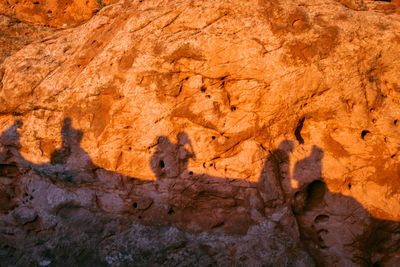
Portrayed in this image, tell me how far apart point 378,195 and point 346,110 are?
1.06m

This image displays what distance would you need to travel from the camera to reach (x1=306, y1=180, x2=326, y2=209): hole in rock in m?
3.10

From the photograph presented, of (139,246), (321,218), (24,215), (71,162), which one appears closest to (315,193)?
(321,218)

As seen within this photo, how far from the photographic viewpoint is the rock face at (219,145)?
3021mm

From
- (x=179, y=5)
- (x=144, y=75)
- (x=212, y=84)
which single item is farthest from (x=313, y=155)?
(x=179, y=5)

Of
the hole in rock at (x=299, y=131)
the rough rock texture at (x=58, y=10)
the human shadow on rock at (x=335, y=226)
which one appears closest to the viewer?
the human shadow on rock at (x=335, y=226)

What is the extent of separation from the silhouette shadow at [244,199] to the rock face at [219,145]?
0.02 meters

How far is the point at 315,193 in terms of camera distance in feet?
10.3

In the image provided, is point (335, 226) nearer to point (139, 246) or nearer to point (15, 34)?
point (139, 246)

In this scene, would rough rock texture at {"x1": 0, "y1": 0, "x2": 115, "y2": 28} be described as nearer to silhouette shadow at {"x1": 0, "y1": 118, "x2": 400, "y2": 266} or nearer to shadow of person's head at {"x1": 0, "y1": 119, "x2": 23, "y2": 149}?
shadow of person's head at {"x1": 0, "y1": 119, "x2": 23, "y2": 149}

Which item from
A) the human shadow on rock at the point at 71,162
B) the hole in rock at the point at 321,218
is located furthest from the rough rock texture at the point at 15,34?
the hole in rock at the point at 321,218

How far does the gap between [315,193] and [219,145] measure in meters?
1.33

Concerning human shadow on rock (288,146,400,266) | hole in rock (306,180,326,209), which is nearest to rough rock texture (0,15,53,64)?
human shadow on rock (288,146,400,266)

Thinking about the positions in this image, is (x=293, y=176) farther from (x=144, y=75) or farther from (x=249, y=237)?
(x=144, y=75)

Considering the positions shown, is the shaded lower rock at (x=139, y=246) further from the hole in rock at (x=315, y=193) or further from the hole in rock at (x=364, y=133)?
the hole in rock at (x=364, y=133)
